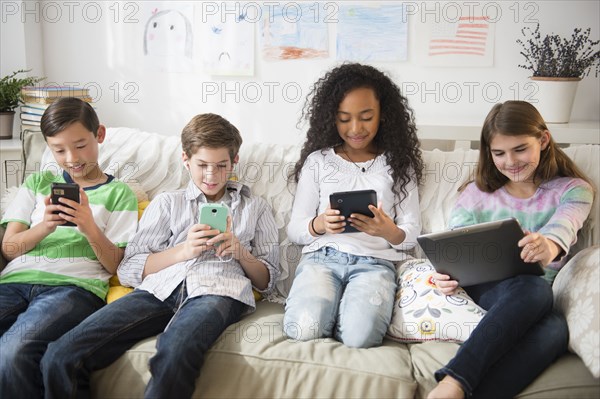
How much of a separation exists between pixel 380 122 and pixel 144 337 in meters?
0.98

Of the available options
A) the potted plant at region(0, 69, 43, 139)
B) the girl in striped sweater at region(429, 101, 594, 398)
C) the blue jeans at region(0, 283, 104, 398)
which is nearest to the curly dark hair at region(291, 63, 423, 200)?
the girl in striped sweater at region(429, 101, 594, 398)

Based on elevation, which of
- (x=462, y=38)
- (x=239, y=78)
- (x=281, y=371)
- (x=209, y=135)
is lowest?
(x=281, y=371)

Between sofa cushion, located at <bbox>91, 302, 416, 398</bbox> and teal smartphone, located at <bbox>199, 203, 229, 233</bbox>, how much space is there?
0.29 m

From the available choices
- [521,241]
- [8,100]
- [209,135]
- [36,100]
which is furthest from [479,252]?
[8,100]

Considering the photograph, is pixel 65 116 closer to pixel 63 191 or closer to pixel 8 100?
pixel 63 191

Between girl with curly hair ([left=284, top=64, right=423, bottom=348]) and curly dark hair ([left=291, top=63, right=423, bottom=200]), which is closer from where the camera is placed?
girl with curly hair ([left=284, top=64, right=423, bottom=348])

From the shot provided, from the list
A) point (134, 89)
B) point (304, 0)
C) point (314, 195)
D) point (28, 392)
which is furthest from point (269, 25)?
point (28, 392)

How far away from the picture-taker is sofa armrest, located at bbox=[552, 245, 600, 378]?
152 cm

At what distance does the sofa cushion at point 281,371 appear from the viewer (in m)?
1.54

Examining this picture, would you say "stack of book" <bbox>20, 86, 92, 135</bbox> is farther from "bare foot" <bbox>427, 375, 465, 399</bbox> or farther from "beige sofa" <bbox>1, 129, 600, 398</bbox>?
"bare foot" <bbox>427, 375, 465, 399</bbox>

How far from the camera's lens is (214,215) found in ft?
5.82

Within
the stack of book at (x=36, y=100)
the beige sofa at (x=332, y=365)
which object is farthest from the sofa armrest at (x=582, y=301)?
the stack of book at (x=36, y=100)

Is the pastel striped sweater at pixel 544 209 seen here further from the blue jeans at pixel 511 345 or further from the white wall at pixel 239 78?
the white wall at pixel 239 78

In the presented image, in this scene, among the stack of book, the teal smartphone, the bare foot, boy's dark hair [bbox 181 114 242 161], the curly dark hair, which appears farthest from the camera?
the stack of book
